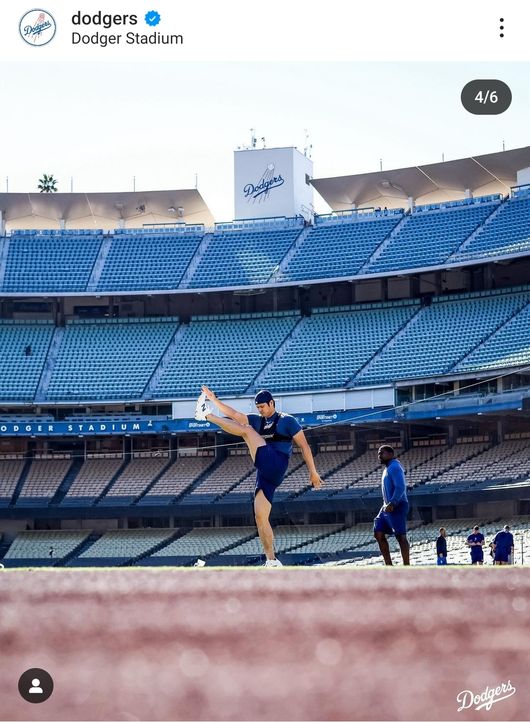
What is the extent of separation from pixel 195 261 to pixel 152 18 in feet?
175

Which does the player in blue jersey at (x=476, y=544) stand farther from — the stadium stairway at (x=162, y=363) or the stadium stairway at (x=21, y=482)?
the stadium stairway at (x=21, y=482)

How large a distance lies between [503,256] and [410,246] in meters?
6.01

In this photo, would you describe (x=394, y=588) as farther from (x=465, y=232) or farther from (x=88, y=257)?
(x=88, y=257)

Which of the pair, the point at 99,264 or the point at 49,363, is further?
the point at 99,264

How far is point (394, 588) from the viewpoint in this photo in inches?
239

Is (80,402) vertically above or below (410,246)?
below

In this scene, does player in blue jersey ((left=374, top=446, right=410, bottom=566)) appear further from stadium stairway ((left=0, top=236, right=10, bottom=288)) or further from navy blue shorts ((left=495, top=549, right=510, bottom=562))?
stadium stairway ((left=0, top=236, right=10, bottom=288))

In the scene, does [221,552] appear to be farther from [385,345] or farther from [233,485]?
[385,345]

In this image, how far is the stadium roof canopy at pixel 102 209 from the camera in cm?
6394

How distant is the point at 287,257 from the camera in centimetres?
6038

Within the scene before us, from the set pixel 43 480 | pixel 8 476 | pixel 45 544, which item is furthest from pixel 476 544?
pixel 8 476

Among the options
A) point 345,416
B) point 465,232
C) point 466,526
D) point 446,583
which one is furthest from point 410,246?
point 446,583

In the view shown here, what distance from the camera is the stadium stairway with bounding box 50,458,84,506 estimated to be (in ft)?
180

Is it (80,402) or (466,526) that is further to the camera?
(80,402)
